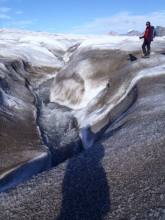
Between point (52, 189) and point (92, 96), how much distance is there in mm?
15175

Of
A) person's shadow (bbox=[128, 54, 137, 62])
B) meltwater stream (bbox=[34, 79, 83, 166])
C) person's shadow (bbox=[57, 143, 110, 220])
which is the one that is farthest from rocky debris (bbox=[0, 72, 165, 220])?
person's shadow (bbox=[128, 54, 137, 62])

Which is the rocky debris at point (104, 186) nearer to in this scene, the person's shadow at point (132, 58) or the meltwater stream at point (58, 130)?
the meltwater stream at point (58, 130)

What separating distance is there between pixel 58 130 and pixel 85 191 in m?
11.7

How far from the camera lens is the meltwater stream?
14016 millimetres

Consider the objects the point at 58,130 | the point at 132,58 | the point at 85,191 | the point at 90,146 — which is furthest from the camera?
the point at 132,58

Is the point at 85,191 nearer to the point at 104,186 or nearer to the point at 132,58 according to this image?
the point at 104,186

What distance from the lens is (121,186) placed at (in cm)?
546

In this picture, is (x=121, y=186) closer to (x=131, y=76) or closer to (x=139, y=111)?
(x=139, y=111)

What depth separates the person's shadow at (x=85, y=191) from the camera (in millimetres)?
4922

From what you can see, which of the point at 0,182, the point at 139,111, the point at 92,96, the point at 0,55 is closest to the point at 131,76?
the point at 92,96

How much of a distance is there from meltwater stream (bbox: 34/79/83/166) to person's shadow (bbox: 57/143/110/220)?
6.97 metres

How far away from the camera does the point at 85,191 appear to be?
551 centimetres

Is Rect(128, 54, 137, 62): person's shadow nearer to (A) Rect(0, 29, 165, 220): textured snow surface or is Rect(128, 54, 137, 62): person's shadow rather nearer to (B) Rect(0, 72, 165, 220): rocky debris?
(A) Rect(0, 29, 165, 220): textured snow surface

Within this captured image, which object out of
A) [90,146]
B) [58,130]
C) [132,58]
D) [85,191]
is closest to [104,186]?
[85,191]
